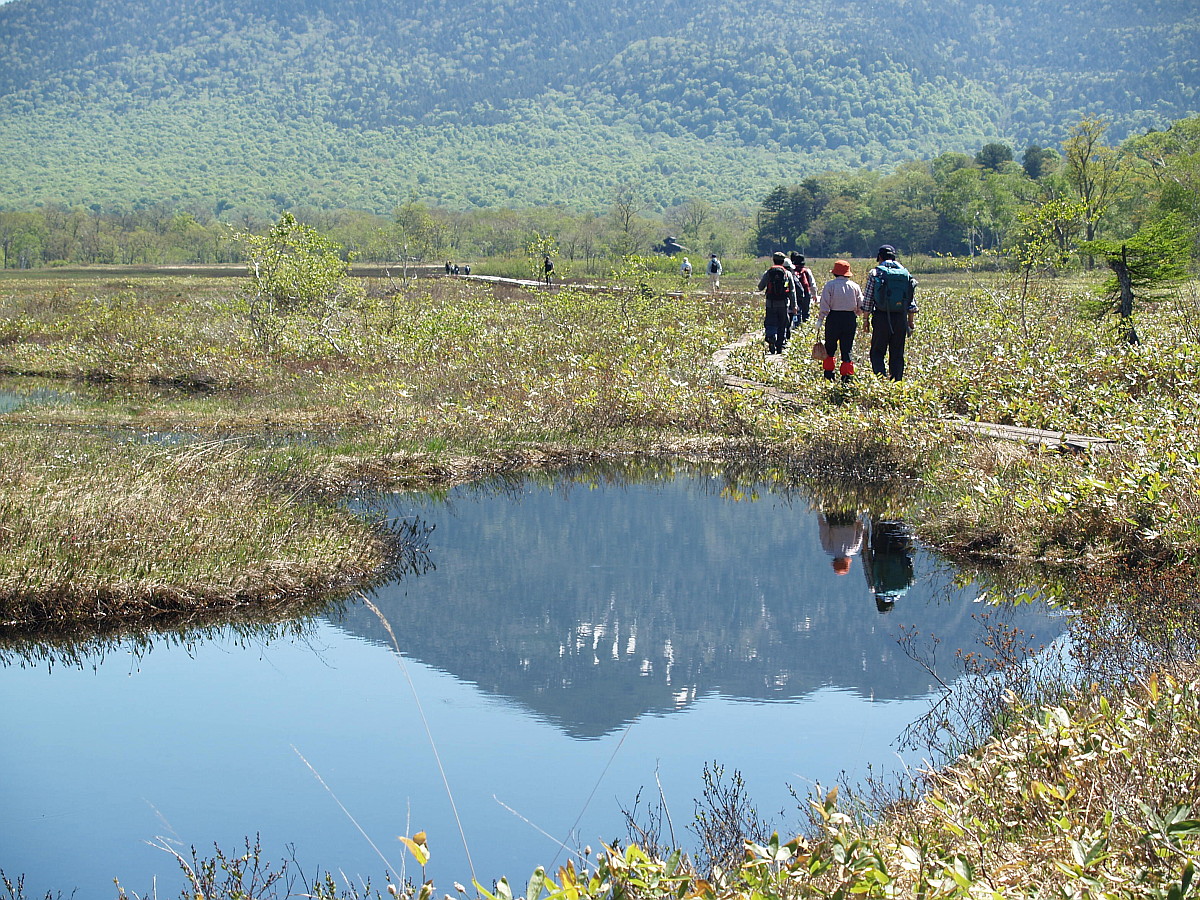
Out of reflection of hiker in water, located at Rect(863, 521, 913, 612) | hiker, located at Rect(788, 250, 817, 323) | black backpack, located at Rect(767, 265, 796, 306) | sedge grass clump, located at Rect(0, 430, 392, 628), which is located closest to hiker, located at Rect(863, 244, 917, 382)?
reflection of hiker in water, located at Rect(863, 521, 913, 612)

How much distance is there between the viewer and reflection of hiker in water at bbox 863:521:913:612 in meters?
11.3

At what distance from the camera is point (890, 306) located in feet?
52.4

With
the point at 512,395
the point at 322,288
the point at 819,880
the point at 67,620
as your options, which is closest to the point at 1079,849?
the point at 819,880

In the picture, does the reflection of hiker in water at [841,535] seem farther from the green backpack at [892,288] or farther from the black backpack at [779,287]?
the black backpack at [779,287]

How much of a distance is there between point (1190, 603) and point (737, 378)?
1201 centimetres

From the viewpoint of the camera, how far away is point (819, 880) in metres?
4.38

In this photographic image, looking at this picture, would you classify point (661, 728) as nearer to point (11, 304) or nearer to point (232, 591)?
point (232, 591)

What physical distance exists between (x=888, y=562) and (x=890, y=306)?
16.1 ft

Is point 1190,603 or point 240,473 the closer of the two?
point 1190,603

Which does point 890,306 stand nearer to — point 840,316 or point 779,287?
point 840,316

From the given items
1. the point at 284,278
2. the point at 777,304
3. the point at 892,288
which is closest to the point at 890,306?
the point at 892,288

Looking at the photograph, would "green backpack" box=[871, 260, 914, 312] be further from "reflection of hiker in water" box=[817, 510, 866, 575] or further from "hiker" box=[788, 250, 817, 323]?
"hiker" box=[788, 250, 817, 323]

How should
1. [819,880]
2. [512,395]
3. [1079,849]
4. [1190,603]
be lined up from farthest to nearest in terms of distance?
[512,395]
[1190,603]
[819,880]
[1079,849]

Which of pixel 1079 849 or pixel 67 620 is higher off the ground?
pixel 1079 849
